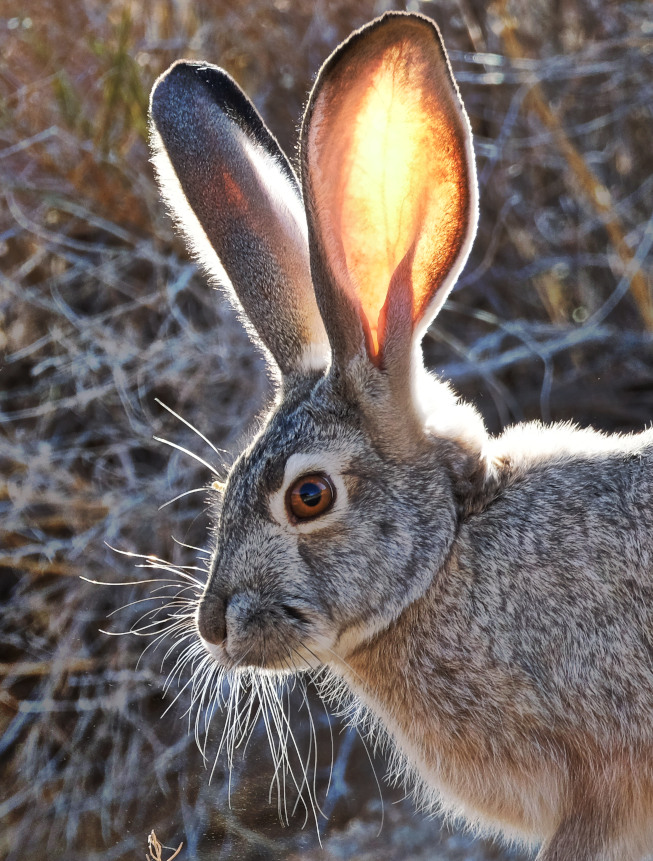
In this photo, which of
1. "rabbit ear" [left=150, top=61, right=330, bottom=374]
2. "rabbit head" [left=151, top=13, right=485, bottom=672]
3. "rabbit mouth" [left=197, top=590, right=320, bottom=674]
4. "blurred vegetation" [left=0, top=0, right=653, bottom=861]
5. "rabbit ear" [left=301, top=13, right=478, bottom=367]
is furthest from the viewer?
"blurred vegetation" [left=0, top=0, right=653, bottom=861]

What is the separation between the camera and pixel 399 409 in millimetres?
2062

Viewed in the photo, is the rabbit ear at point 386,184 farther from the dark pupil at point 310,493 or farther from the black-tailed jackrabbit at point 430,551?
the dark pupil at point 310,493

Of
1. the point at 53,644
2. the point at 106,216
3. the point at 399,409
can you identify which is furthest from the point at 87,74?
the point at 399,409

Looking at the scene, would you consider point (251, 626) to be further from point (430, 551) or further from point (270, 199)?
point (270, 199)

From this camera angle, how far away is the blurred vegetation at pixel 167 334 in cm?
259

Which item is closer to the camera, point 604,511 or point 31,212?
point 604,511

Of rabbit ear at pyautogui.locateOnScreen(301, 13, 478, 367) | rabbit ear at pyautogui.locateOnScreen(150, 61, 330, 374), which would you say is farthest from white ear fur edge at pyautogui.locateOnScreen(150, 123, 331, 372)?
rabbit ear at pyautogui.locateOnScreen(301, 13, 478, 367)

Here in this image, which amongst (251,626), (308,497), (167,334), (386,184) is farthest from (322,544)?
(167,334)

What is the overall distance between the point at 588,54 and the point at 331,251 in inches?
88.9

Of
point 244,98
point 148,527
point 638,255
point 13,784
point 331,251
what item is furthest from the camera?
point 638,255

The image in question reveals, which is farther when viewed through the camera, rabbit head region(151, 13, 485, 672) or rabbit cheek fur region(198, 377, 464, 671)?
rabbit cheek fur region(198, 377, 464, 671)

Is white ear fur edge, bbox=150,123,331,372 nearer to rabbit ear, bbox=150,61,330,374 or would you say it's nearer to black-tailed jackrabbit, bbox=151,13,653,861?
rabbit ear, bbox=150,61,330,374

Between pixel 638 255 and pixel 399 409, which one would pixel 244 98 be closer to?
pixel 399 409

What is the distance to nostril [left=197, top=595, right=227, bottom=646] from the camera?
1.98 metres
